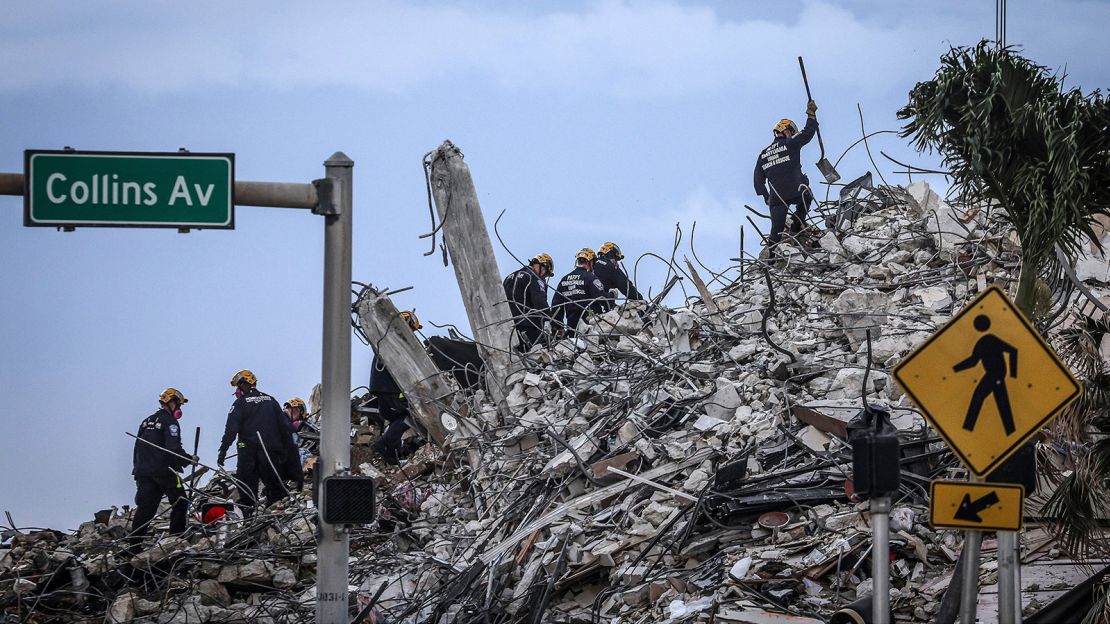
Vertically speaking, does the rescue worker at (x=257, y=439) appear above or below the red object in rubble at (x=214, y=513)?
above

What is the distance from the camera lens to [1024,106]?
9.25 meters

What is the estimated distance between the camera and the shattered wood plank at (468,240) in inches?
651

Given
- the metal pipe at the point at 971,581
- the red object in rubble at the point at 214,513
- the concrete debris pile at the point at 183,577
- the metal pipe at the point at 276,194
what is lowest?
the concrete debris pile at the point at 183,577

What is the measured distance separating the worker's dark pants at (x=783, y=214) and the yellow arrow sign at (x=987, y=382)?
39.9 ft

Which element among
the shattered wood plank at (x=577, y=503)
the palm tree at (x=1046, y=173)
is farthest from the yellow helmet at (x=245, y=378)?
the palm tree at (x=1046, y=173)

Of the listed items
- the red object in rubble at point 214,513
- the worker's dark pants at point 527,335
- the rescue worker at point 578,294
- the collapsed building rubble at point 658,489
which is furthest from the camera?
the rescue worker at point 578,294

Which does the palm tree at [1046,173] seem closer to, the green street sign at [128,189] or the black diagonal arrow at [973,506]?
the black diagonal arrow at [973,506]

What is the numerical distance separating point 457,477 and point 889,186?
26.9 feet

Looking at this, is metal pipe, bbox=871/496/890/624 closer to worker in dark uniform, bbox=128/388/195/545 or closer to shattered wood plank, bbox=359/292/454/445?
shattered wood plank, bbox=359/292/454/445

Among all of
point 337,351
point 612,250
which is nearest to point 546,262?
point 612,250

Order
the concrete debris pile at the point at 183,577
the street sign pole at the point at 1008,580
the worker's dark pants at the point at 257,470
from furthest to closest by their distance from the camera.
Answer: the worker's dark pants at the point at 257,470, the concrete debris pile at the point at 183,577, the street sign pole at the point at 1008,580

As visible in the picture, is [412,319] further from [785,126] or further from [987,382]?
[987,382]

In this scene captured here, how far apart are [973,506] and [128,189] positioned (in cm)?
596

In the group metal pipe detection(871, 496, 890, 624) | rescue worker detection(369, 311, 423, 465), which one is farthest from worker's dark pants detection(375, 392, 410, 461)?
metal pipe detection(871, 496, 890, 624)
